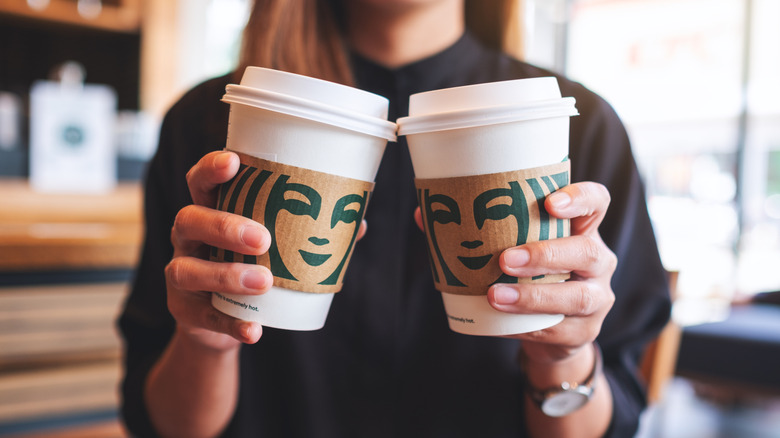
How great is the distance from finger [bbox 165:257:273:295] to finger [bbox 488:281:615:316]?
19 cm

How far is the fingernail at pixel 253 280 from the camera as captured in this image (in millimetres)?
459

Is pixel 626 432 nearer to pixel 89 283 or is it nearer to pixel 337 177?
pixel 337 177

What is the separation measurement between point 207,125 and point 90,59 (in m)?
2.36

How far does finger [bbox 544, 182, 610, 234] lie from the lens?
47 cm

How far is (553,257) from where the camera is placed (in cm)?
47

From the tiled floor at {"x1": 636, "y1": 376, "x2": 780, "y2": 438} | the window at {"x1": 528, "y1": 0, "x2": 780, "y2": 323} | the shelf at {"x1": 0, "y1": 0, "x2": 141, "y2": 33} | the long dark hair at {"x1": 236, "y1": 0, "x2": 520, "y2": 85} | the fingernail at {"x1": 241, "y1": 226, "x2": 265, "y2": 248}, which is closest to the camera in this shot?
the fingernail at {"x1": 241, "y1": 226, "x2": 265, "y2": 248}

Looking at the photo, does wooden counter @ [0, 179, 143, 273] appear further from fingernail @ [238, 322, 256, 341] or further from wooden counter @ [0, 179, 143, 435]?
fingernail @ [238, 322, 256, 341]

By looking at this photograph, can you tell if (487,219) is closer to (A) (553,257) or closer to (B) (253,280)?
(A) (553,257)

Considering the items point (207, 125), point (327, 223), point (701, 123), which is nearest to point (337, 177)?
point (327, 223)

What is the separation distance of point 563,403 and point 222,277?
394 mm

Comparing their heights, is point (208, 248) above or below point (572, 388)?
above

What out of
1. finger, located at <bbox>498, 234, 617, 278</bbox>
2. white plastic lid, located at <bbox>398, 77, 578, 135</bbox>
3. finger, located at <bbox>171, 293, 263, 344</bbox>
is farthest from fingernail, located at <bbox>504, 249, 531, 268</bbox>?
finger, located at <bbox>171, 293, 263, 344</bbox>

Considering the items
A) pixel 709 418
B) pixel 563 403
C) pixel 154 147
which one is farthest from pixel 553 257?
pixel 709 418

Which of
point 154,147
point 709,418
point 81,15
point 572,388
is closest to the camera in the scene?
point 572,388
